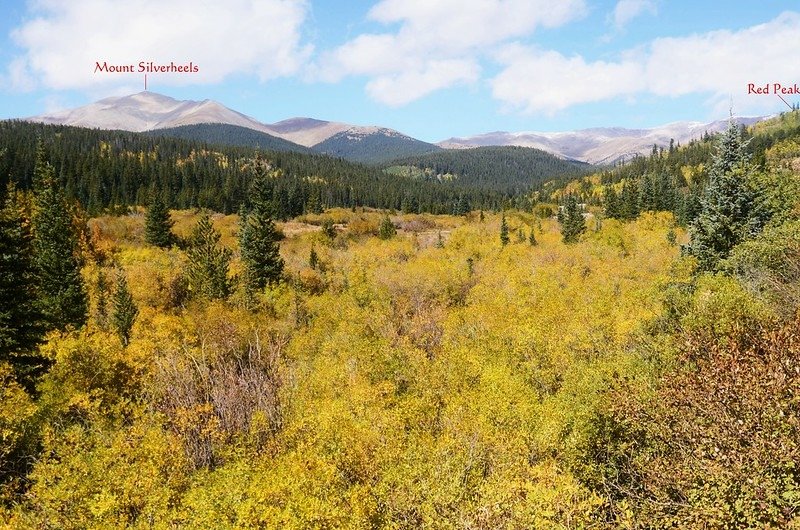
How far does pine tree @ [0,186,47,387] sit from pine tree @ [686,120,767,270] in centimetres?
5763

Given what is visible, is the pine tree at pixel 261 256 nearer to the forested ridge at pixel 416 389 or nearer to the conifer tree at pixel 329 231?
the forested ridge at pixel 416 389

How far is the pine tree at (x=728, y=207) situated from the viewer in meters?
45.1

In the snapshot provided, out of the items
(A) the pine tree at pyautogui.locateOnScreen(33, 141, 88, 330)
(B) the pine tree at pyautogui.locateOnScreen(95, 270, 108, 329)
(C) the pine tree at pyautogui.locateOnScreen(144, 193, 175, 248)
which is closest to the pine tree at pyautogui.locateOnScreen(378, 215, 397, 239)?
(C) the pine tree at pyautogui.locateOnScreen(144, 193, 175, 248)

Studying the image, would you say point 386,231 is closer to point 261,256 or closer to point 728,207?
point 261,256

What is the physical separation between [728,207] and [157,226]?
104m

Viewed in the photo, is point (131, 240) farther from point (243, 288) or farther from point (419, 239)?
point (419, 239)

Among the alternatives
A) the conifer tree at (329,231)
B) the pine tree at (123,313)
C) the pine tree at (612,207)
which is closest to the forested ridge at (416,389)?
the pine tree at (123,313)

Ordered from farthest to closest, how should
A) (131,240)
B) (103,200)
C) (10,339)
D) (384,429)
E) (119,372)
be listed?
(103,200) → (131,240) → (119,372) → (10,339) → (384,429)

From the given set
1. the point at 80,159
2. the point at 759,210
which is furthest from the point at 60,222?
the point at 80,159

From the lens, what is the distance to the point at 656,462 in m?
19.9

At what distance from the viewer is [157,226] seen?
4289 inches

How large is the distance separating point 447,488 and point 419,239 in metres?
115

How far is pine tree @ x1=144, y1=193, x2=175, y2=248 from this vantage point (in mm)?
→ 107938

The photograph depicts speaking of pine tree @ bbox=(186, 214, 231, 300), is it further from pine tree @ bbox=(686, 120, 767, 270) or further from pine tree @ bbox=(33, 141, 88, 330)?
pine tree @ bbox=(686, 120, 767, 270)
